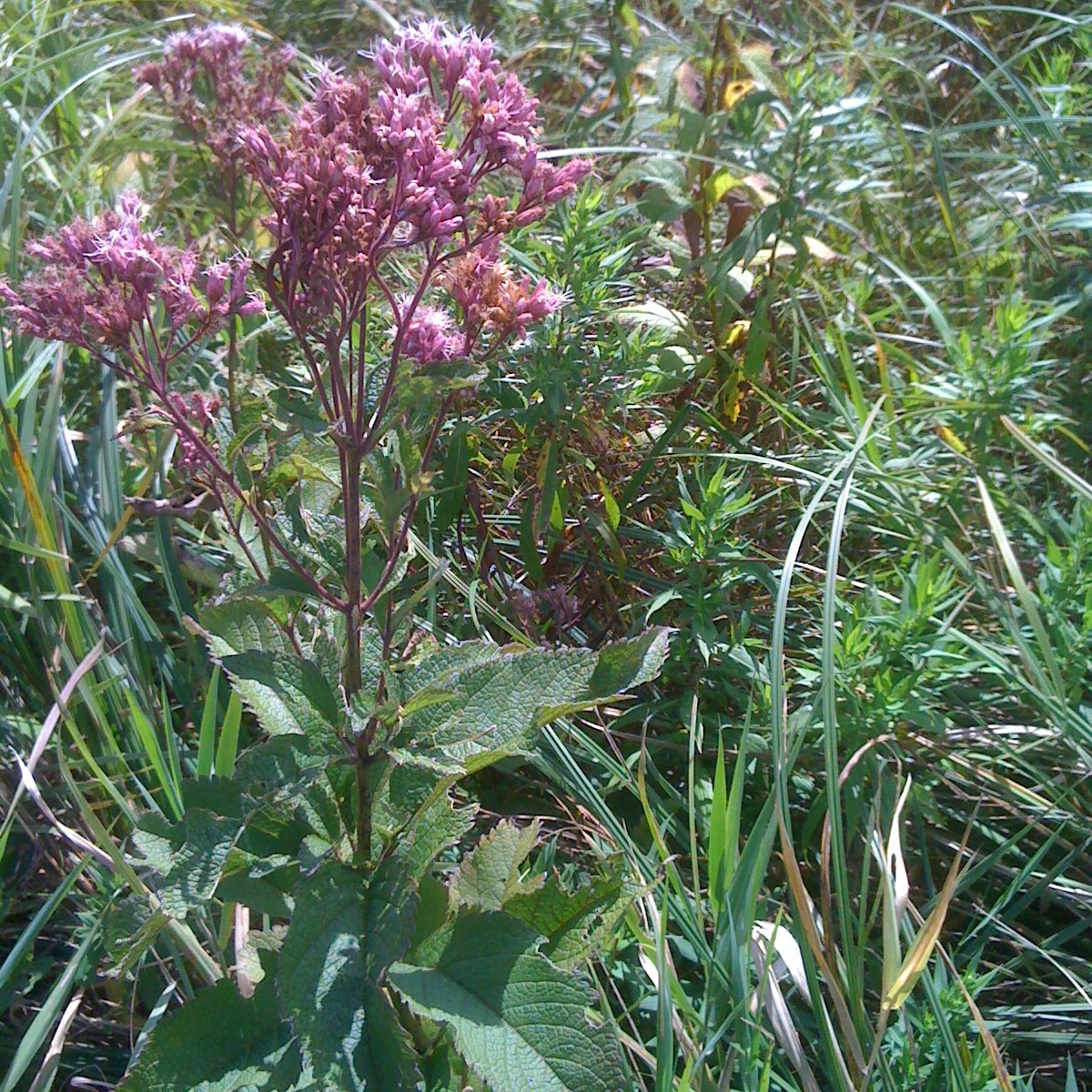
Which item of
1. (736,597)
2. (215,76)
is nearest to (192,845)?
(736,597)

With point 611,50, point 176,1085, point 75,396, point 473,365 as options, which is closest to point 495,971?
point 176,1085

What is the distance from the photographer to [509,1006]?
1.05 meters

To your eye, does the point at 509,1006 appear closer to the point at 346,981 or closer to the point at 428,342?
the point at 346,981

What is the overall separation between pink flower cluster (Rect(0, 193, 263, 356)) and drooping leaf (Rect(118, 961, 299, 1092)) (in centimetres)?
66

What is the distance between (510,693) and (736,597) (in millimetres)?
770

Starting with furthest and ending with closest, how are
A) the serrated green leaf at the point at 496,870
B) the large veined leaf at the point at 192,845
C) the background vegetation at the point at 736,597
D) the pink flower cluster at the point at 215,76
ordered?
the pink flower cluster at the point at 215,76, the background vegetation at the point at 736,597, the serrated green leaf at the point at 496,870, the large veined leaf at the point at 192,845

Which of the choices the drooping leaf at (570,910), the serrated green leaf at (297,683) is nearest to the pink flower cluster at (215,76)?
the serrated green leaf at (297,683)

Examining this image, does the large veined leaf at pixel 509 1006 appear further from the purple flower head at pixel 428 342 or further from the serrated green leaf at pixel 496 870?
the purple flower head at pixel 428 342

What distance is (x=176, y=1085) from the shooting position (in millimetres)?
1052

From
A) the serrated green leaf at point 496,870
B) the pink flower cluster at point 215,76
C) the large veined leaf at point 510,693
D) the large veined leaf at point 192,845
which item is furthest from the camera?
the pink flower cluster at point 215,76

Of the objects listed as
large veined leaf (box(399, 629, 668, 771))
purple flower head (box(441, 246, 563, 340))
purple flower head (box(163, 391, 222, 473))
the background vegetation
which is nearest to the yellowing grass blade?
the background vegetation

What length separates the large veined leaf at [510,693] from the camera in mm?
1085

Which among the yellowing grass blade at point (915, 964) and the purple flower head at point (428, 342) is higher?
the purple flower head at point (428, 342)

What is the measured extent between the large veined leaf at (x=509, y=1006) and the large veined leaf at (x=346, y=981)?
5 centimetres
